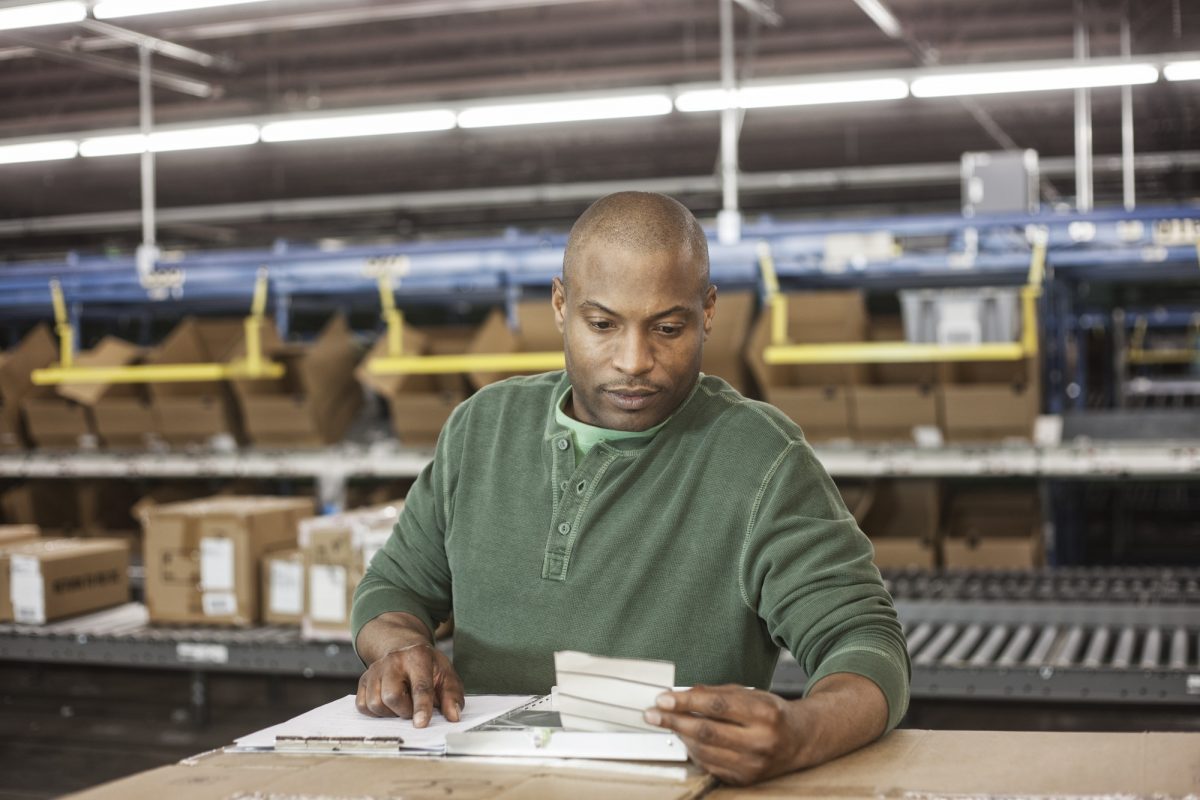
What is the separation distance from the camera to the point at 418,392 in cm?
593

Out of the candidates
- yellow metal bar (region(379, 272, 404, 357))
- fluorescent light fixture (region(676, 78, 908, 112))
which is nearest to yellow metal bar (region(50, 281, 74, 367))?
yellow metal bar (region(379, 272, 404, 357))

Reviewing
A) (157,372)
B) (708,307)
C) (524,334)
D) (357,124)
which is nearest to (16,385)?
(157,372)

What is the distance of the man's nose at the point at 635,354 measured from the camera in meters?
1.47

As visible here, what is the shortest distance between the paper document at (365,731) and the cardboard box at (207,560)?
9.37 ft

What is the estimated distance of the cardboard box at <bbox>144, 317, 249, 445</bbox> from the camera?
6.26 m

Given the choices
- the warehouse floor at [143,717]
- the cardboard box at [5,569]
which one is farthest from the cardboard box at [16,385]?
the cardboard box at [5,569]

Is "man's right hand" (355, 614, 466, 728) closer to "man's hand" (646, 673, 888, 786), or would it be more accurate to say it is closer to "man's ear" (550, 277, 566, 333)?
"man's hand" (646, 673, 888, 786)

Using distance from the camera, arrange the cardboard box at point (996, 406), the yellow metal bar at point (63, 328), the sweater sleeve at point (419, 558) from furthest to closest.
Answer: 1. the yellow metal bar at point (63, 328)
2. the cardboard box at point (996, 406)
3. the sweater sleeve at point (419, 558)

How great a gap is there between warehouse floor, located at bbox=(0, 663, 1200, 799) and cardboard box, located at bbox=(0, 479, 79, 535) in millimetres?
1092

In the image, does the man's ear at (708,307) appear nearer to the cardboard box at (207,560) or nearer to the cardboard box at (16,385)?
the cardboard box at (207,560)

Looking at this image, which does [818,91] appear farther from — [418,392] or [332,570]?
[332,570]

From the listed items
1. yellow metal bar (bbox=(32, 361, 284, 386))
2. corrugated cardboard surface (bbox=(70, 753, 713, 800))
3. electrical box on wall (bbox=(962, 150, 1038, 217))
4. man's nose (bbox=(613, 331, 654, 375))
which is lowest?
corrugated cardboard surface (bbox=(70, 753, 713, 800))

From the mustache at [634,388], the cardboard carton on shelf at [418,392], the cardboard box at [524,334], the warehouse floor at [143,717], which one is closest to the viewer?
the mustache at [634,388]

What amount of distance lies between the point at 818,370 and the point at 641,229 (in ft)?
13.1
